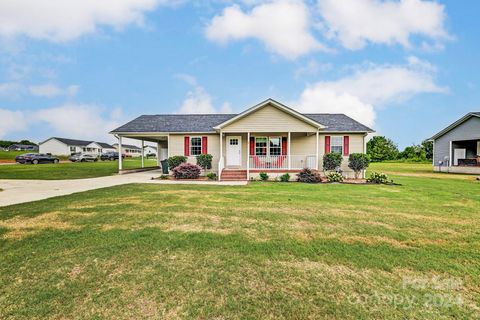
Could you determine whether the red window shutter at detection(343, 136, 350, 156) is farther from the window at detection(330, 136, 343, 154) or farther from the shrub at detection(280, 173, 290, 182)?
the shrub at detection(280, 173, 290, 182)

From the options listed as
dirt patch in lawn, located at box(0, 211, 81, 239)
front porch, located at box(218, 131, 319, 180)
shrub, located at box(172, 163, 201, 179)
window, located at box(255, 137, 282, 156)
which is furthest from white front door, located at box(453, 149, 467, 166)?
dirt patch in lawn, located at box(0, 211, 81, 239)

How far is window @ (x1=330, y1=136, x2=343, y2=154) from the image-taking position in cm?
1627

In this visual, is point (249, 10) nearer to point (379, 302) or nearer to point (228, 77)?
point (228, 77)

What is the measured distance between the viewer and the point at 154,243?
420cm

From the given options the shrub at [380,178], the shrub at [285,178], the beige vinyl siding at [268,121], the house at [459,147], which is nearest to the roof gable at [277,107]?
the beige vinyl siding at [268,121]

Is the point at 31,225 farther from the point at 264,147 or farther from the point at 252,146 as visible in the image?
the point at 264,147

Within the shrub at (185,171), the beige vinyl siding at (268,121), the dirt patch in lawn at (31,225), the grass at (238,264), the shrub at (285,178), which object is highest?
the beige vinyl siding at (268,121)

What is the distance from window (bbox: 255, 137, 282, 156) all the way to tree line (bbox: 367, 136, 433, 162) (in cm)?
3609

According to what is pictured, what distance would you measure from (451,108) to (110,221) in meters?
43.3

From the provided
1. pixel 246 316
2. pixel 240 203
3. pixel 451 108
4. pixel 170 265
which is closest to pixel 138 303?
pixel 170 265

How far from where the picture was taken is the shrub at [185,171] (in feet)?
49.3

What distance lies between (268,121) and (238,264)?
1255 centimetres

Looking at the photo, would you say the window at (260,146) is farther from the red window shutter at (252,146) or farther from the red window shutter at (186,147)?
the red window shutter at (186,147)

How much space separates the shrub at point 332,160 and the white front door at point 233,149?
5.84 meters
